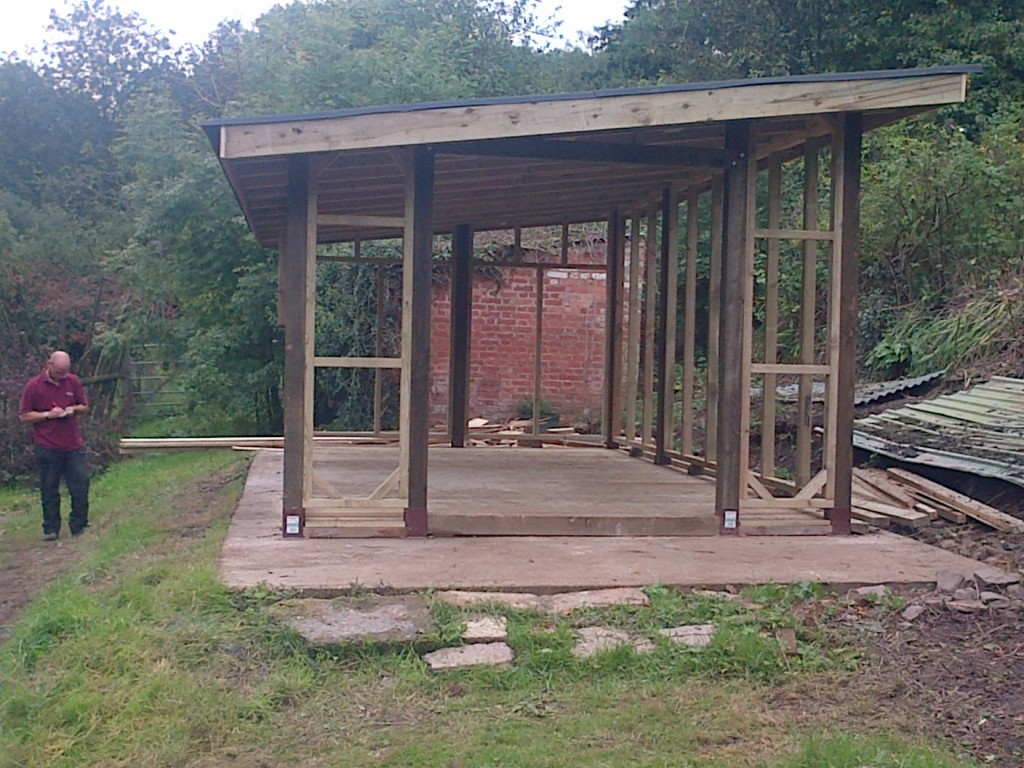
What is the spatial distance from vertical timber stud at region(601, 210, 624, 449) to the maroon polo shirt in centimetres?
565

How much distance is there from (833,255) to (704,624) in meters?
3.12

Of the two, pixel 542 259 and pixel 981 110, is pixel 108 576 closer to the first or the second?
pixel 542 259

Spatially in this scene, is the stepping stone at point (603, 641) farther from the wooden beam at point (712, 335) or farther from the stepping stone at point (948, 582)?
the wooden beam at point (712, 335)

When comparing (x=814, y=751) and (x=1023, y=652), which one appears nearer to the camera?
(x=814, y=751)

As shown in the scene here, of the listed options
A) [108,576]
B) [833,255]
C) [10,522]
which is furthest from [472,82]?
[108,576]

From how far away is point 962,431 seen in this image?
9.11m

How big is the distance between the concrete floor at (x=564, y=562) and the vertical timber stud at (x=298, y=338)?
28cm

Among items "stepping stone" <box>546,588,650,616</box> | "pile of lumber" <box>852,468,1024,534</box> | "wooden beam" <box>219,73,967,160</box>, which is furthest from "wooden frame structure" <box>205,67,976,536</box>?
"stepping stone" <box>546,588,650,616</box>

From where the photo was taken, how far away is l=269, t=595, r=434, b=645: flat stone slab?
465cm

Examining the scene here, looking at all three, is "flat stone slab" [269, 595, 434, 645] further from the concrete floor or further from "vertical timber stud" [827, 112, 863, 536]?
"vertical timber stud" [827, 112, 863, 536]

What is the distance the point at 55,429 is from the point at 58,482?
462 mm

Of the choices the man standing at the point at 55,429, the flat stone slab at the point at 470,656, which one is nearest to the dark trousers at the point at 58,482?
the man standing at the point at 55,429

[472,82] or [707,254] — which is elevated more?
[472,82]

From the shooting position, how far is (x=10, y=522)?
10.6m
